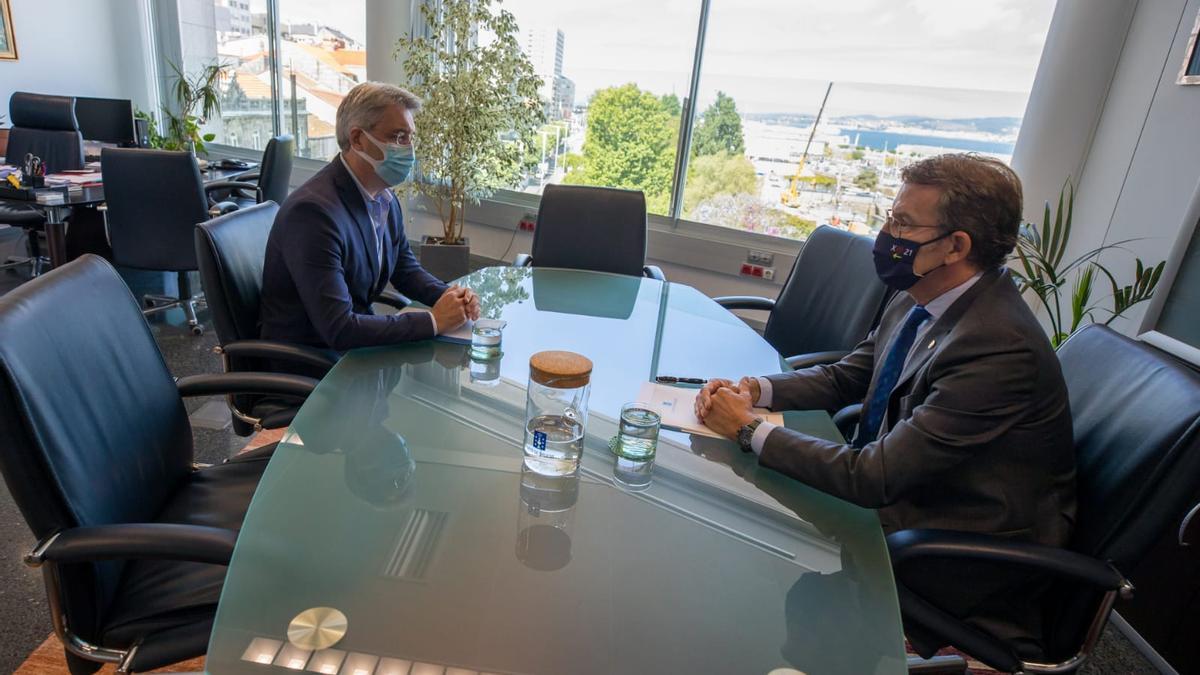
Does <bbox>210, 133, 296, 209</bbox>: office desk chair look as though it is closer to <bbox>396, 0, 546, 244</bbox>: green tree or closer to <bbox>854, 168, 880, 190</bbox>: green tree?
<bbox>396, 0, 546, 244</bbox>: green tree

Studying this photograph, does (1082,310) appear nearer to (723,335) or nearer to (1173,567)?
(1173,567)

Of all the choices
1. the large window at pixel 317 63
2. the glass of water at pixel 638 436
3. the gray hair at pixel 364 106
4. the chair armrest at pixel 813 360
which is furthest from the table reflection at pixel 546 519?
the large window at pixel 317 63

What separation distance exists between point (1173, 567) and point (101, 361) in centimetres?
252

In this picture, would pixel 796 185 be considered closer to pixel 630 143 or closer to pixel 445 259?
pixel 630 143

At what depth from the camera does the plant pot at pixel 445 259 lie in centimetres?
411

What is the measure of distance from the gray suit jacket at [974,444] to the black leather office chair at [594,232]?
1.77 m

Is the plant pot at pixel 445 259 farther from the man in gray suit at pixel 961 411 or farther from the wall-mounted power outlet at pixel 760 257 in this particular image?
the man in gray suit at pixel 961 411

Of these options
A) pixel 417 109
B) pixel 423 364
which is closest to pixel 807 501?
pixel 423 364

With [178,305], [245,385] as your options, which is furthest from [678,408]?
[178,305]

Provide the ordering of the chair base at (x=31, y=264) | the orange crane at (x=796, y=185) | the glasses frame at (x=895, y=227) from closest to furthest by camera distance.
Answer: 1. the glasses frame at (x=895, y=227)
2. the orange crane at (x=796, y=185)
3. the chair base at (x=31, y=264)

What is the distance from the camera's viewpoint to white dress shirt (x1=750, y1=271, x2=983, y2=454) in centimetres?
123

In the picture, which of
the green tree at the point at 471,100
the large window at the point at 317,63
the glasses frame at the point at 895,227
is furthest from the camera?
the large window at the point at 317,63

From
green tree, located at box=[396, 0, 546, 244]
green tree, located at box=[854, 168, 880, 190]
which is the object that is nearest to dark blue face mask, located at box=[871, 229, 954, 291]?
green tree, located at box=[854, 168, 880, 190]

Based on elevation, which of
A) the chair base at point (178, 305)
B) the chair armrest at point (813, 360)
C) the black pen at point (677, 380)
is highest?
the black pen at point (677, 380)
